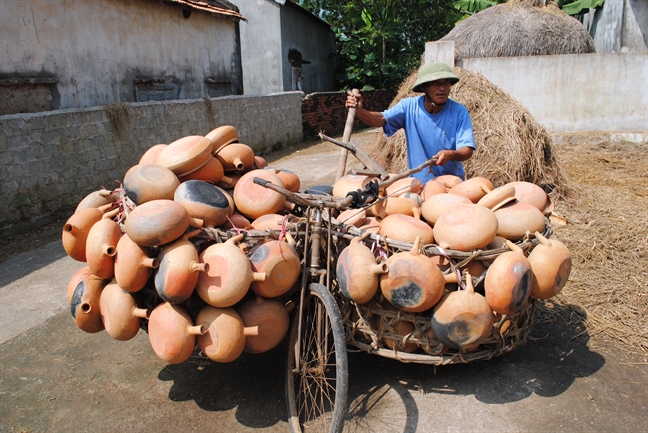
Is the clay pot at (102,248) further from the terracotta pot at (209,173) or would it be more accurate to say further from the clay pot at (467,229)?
the clay pot at (467,229)

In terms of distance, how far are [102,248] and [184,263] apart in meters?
0.51

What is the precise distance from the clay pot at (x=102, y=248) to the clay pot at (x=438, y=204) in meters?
1.70

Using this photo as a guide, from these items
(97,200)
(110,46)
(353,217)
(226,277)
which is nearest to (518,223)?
(353,217)

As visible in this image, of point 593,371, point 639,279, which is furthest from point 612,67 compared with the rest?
point 593,371

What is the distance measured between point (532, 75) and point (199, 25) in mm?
7705

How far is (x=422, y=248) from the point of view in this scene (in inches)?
103

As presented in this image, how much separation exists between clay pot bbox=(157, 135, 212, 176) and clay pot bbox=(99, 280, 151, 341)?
731mm

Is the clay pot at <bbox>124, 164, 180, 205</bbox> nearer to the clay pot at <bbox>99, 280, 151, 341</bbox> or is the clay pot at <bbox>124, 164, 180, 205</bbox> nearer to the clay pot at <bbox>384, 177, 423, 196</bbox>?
the clay pot at <bbox>99, 280, 151, 341</bbox>

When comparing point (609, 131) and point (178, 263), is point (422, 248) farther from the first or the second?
point (609, 131)

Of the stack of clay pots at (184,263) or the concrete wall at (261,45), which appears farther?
the concrete wall at (261,45)

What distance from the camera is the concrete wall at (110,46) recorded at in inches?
319

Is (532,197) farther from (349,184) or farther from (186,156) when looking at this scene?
(186,156)

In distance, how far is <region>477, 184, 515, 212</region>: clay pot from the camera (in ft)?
9.70

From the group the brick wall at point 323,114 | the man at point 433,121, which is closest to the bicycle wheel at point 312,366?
the man at point 433,121
